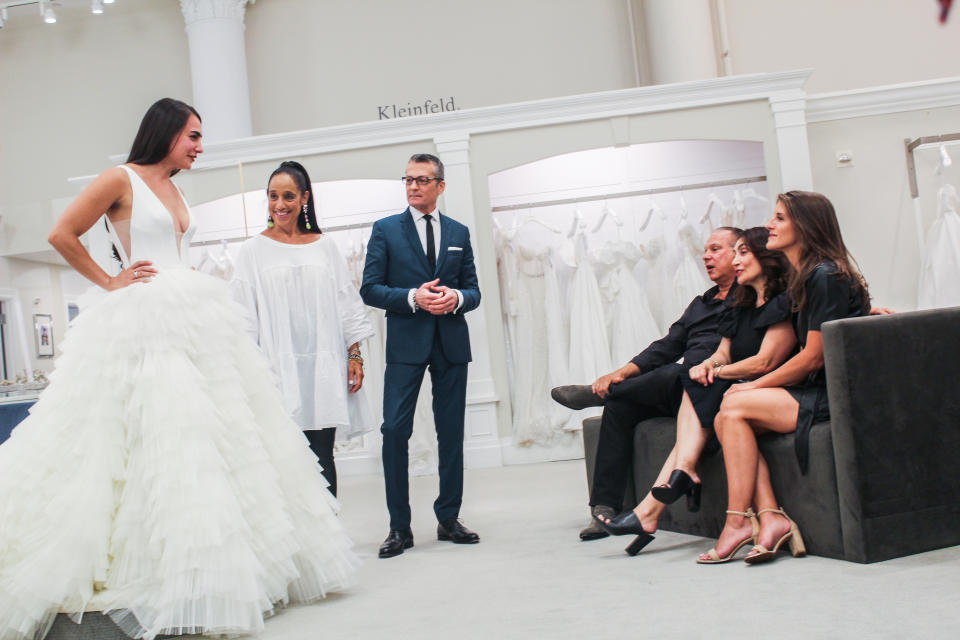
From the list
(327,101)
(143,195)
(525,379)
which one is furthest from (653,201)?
(143,195)

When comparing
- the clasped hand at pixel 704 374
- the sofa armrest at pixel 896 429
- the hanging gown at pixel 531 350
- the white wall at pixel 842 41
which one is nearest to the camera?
the sofa armrest at pixel 896 429

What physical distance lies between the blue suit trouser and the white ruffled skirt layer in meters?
0.77

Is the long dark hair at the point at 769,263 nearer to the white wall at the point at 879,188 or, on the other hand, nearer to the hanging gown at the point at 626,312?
the hanging gown at the point at 626,312

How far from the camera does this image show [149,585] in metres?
1.96

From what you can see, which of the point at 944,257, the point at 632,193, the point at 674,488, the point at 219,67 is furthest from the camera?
the point at 219,67

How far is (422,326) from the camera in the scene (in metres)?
3.15

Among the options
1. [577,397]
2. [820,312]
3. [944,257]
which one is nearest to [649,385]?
[577,397]

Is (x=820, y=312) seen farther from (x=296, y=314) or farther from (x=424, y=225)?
(x=296, y=314)

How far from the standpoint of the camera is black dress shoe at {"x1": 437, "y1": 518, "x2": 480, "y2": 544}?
3.03 metres

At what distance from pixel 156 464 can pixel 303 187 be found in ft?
4.19

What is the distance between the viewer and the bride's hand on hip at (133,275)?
2.25 meters

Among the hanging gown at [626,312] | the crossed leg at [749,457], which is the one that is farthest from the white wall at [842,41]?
the crossed leg at [749,457]

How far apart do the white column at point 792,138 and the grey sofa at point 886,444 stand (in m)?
3.16

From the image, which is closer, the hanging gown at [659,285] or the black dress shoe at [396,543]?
the black dress shoe at [396,543]
